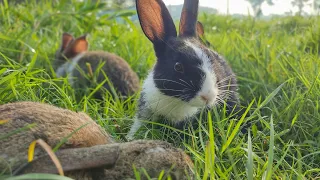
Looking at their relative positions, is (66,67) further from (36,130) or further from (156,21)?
(36,130)

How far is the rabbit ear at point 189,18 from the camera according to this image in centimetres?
355

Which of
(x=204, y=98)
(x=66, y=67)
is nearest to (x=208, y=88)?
(x=204, y=98)

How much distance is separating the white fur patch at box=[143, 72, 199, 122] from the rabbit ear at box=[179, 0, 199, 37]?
51cm

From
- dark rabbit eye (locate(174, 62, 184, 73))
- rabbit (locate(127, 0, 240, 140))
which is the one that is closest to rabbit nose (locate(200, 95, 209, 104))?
rabbit (locate(127, 0, 240, 140))

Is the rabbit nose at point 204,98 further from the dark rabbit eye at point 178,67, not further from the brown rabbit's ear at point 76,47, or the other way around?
the brown rabbit's ear at point 76,47

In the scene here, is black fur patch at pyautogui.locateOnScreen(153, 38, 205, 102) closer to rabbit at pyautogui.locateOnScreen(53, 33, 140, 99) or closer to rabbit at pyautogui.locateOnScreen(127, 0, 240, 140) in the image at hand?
rabbit at pyautogui.locateOnScreen(127, 0, 240, 140)

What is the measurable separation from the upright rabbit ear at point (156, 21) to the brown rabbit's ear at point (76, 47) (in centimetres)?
210

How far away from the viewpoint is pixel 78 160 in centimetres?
175

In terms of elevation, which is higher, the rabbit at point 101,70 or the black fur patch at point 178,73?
the black fur patch at point 178,73

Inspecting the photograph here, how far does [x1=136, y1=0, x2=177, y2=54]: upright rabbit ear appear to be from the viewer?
3.44 metres

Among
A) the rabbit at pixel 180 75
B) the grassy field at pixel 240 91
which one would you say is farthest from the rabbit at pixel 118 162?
the rabbit at pixel 180 75

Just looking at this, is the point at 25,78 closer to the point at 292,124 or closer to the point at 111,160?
the point at 111,160

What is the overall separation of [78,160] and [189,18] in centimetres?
206

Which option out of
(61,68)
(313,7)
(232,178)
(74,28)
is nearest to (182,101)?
(232,178)
